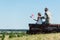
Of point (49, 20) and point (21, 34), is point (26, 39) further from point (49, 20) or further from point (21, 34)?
point (49, 20)

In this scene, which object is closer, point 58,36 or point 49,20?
point 58,36

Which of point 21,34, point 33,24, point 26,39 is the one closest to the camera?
point 26,39

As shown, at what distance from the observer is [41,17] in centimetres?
1636

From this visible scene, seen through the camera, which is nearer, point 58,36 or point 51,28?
point 58,36

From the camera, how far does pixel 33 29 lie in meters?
16.1

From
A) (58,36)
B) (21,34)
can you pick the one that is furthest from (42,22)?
(58,36)

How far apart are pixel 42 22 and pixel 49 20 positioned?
451mm

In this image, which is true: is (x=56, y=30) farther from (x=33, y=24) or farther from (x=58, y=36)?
(x=58, y=36)

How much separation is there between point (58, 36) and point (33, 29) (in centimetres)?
304

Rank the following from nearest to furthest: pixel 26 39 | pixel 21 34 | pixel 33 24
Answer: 1. pixel 26 39
2. pixel 21 34
3. pixel 33 24

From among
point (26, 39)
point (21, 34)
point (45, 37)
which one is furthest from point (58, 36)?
point (21, 34)

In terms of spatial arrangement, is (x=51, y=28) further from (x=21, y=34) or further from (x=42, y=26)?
(x=21, y=34)

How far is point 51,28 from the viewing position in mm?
15781

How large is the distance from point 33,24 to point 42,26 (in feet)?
1.86
